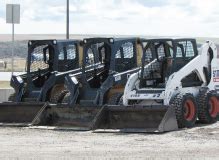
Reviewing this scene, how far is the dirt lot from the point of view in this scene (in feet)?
42.9

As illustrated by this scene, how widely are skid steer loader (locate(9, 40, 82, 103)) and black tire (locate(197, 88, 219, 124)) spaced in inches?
172

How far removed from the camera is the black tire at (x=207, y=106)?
1917cm

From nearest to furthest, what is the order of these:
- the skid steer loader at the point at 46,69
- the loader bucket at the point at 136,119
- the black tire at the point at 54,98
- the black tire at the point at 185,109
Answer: the loader bucket at the point at 136,119 → the black tire at the point at 185,109 → the black tire at the point at 54,98 → the skid steer loader at the point at 46,69

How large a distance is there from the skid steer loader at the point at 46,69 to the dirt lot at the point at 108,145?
3288 millimetres

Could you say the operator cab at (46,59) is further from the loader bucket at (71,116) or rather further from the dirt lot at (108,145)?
the dirt lot at (108,145)

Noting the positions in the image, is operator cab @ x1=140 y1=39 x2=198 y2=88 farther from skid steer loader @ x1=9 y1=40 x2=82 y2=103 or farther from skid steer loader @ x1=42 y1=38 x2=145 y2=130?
skid steer loader @ x1=9 y1=40 x2=82 y2=103

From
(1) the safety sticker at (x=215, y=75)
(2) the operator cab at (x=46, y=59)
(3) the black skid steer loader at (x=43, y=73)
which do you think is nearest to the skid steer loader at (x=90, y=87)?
(3) the black skid steer loader at (x=43, y=73)

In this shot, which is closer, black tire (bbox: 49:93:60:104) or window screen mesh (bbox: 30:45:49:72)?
black tire (bbox: 49:93:60:104)

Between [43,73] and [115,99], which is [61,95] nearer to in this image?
[43,73]

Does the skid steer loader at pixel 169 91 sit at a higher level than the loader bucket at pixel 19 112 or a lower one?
higher

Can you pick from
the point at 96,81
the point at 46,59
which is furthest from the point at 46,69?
the point at 96,81

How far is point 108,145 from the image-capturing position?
14.7 meters

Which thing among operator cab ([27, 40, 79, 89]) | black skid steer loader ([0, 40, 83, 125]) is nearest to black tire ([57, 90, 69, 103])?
black skid steer loader ([0, 40, 83, 125])

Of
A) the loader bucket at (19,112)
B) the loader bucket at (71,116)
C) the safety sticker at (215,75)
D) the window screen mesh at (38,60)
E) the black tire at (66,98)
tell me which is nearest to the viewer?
the loader bucket at (71,116)
